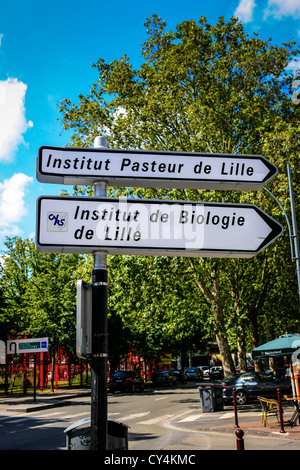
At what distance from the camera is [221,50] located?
22.8 m

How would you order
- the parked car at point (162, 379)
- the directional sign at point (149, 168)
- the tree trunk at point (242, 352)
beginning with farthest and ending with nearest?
the parked car at point (162, 379) < the tree trunk at point (242, 352) < the directional sign at point (149, 168)

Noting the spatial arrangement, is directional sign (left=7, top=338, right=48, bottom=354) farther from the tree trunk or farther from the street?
the tree trunk

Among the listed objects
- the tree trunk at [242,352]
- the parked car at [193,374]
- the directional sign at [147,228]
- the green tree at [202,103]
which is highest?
the green tree at [202,103]

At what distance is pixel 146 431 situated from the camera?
13508 mm

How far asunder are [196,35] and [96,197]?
72.2ft

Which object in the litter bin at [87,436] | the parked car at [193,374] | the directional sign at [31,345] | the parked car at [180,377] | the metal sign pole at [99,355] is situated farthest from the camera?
the parked car at [193,374]

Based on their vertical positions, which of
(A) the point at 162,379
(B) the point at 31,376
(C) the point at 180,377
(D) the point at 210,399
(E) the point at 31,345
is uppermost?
(E) the point at 31,345

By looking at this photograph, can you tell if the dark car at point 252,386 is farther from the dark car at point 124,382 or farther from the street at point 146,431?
the dark car at point 124,382

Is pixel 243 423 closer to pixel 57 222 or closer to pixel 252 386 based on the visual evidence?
pixel 252 386

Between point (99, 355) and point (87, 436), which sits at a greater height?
point (99, 355)

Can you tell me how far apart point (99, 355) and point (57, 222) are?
3.29 ft

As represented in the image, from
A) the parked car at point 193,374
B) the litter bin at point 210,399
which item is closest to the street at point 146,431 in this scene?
the litter bin at point 210,399

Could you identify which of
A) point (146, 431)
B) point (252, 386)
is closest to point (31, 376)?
point (252, 386)

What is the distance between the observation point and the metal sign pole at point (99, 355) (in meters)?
3.03
